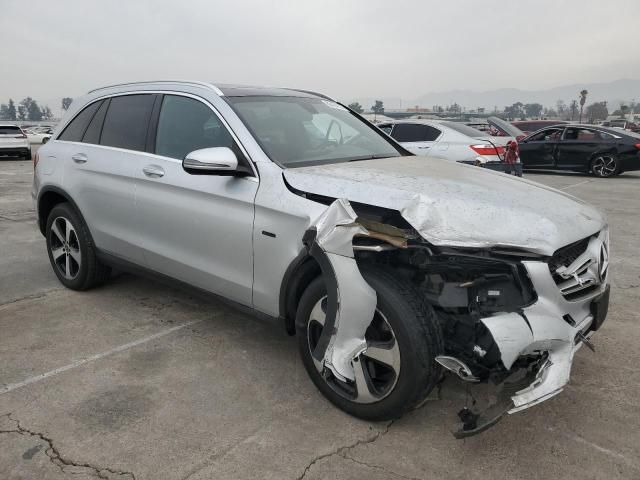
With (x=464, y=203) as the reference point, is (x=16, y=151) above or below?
below

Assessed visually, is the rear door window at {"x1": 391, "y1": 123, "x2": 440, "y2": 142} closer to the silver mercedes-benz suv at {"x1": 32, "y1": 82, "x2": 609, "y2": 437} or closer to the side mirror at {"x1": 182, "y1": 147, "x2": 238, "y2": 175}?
the silver mercedes-benz suv at {"x1": 32, "y1": 82, "x2": 609, "y2": 437}

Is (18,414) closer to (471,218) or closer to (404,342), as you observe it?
(404,342)

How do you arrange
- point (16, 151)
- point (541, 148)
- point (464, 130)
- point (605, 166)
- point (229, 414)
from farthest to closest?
point (16, 151) → point (541, 148) → point (605, 166) → point (464, 130) → point (229, 414)

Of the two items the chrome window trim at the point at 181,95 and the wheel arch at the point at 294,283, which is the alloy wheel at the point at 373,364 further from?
the chrome window trim at the point at 181,95

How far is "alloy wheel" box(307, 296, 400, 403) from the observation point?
94.5 inches

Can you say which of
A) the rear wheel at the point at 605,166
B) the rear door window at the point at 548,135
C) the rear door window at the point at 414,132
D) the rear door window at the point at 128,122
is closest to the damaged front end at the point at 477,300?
the rear door window at the point at 128,122

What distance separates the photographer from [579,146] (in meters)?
13.5

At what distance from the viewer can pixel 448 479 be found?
2.24 meters

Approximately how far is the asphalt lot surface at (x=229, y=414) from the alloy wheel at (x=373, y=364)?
0.63ft

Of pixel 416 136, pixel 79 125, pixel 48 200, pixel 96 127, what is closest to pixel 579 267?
pixel 96 127

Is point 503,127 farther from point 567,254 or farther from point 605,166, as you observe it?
point 567,254

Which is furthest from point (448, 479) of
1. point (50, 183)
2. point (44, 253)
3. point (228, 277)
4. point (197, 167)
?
point (44, 253)

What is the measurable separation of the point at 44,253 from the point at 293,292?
13.6 feet

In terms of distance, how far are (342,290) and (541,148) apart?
1319 cm
